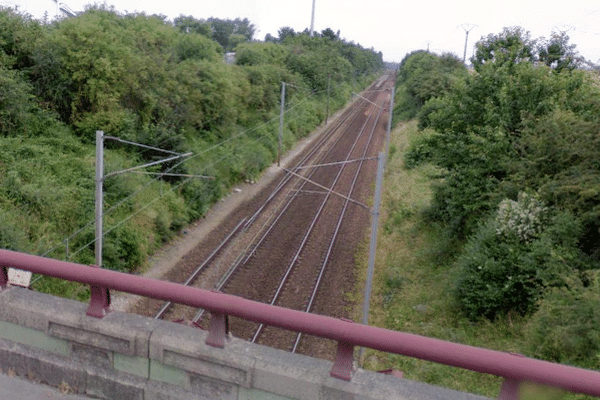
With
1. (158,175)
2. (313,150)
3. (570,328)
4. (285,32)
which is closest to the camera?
(570,328)

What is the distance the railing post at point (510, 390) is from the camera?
8.31 ft

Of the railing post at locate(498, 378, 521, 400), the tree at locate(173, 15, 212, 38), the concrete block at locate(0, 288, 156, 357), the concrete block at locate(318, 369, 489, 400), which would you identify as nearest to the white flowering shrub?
the concrete block at locate(318, 369, 489, 400)

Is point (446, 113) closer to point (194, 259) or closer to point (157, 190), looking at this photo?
point (194, 259)

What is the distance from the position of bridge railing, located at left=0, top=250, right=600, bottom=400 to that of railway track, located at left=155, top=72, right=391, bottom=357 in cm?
764

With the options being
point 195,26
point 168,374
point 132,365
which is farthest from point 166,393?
point 195,26

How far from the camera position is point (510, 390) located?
2549 millimetres

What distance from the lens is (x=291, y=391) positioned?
2924 mm

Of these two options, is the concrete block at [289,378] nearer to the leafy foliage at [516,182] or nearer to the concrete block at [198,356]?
the concrete block at [198,356]

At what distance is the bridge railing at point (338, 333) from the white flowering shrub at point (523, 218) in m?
9.15

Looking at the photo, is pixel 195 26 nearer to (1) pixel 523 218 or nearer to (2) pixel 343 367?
(1) pixel 523 218

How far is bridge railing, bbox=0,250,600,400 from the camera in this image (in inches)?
94.7

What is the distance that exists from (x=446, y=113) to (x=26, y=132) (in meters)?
13.4

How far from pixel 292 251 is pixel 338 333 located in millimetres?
14667

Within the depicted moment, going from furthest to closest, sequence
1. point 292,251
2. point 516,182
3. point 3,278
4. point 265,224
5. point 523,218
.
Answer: point 265,224, point 292,251, point 516,182, point 523,218, point 3,278
